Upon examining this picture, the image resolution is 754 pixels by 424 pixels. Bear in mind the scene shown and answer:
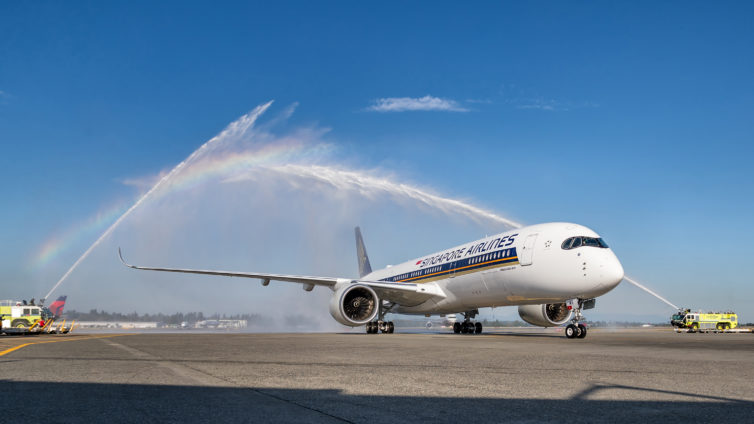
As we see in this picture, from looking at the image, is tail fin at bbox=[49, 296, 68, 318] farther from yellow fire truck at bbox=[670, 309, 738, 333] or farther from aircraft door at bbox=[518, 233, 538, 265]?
yellow fire truck at bbox=[670, 309, 738, 333]

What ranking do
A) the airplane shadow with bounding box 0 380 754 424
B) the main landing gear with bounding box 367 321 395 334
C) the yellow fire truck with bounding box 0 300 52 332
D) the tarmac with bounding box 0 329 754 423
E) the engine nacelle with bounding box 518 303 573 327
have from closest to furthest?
1. the airplane shadow with bounding box 0 380 754 424
2. the tarmac with bounding box 0 329 754 423
3. the engine nacelle with bounding box 518 303 573 327
4. the main landing gear with bounding box 367 321 395 334
5. the yellow fire truck with bounding box 0 300 52 332

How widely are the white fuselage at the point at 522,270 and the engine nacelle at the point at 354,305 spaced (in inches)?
137

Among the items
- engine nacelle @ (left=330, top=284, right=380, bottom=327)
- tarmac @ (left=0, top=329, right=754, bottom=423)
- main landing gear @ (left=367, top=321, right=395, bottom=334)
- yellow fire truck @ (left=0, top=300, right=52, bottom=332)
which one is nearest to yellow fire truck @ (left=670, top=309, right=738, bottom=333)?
main landing gear @ (left=367, top=321, right=395, bottom=334)

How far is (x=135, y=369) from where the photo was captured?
26.4 feet

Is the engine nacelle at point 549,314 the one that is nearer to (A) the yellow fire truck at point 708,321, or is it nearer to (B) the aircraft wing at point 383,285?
(B) the aircraft wing at point 383,285

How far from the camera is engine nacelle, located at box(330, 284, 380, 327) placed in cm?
2527

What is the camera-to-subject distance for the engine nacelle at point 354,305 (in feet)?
82.9

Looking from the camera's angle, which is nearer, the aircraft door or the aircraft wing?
the aircraft door

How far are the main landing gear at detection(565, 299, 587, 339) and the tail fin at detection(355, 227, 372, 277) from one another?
978 inches

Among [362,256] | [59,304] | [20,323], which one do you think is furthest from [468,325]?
[59,304]

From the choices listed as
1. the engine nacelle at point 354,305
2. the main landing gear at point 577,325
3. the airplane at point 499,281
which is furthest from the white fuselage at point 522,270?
the engine nacelle at point 354,305

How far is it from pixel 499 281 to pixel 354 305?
7.47 metres

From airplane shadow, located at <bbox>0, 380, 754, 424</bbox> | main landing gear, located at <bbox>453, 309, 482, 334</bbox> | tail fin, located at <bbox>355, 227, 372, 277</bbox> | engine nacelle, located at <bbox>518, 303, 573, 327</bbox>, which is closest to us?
airplane shadow, located at <bbox>0, 380, 754, 424</bbox>

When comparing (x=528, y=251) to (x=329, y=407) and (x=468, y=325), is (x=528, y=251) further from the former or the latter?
(x=329, y=407)
